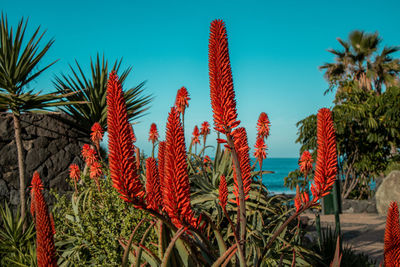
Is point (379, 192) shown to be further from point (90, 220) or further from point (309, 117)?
point (90, 220)

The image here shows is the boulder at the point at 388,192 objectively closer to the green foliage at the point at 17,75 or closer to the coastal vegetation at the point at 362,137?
the coastal vegetation at the point at 362,137

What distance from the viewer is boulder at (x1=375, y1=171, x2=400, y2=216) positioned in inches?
515

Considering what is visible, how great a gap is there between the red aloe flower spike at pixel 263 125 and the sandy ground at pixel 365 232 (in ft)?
13.3

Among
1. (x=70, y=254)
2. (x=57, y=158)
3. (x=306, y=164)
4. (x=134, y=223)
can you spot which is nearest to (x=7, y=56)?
(x=57, y=158)

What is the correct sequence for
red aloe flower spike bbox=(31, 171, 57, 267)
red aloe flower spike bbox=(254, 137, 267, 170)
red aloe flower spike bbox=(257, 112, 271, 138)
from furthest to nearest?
red aloe flower spike bbox=(257, 112, 271, 138) < red aloe flower spike bbox=(254, 137, 267, 170) < red aloe flower spike bbox=(31, 171, 57, 267)

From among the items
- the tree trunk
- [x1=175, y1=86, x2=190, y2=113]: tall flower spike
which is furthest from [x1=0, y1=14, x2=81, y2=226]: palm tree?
[x1=175, y1=86, x2=190, y2=113]: tall flower spike

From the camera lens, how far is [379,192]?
13.5 metres

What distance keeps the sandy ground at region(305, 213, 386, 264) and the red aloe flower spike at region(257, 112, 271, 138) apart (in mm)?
4064

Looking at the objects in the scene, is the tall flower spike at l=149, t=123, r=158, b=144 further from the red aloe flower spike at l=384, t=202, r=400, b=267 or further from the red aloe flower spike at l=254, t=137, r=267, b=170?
the red aloe flower spike at l=384, t=202, r=400, b=267

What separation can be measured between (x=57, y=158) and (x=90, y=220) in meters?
4.06

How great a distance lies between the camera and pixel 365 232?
10422 millimetres

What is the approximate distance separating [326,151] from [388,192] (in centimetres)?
1382

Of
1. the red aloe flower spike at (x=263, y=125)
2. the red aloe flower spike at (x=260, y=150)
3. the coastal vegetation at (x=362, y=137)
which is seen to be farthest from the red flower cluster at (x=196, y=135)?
the coastal vegetation at (x=362, y=137)

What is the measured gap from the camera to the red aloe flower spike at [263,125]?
392 cm
